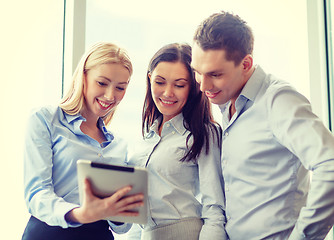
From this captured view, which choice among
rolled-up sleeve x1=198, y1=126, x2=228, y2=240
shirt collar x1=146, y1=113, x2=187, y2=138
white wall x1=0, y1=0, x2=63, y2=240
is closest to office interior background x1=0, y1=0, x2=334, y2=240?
white wall x1=0, y1=0, x2=63, y2=240

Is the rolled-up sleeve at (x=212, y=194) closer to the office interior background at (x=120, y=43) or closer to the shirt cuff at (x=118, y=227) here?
the shirt cuff at (x=118, y=227)

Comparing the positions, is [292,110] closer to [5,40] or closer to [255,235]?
[255,235]

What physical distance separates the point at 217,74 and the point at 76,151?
59 centimetres

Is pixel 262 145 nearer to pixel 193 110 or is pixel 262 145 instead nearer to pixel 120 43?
pixel 193 110

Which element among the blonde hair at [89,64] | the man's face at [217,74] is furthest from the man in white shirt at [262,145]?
the blonde hair at [89,64]

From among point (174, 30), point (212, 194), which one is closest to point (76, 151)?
point (212, 194)

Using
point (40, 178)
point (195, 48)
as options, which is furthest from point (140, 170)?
point (195, 48)

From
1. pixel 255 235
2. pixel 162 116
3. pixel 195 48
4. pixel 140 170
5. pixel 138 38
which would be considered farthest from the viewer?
pixel 138 38

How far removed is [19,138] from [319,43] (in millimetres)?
1662

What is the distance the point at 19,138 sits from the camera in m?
1.93

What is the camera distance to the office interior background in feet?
6.21

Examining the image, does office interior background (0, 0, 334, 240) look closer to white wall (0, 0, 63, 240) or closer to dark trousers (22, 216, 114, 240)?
white wall (0, 0, 63, 240)

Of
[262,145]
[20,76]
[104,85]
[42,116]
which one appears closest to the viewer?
[262,145]

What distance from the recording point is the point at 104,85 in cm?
160
